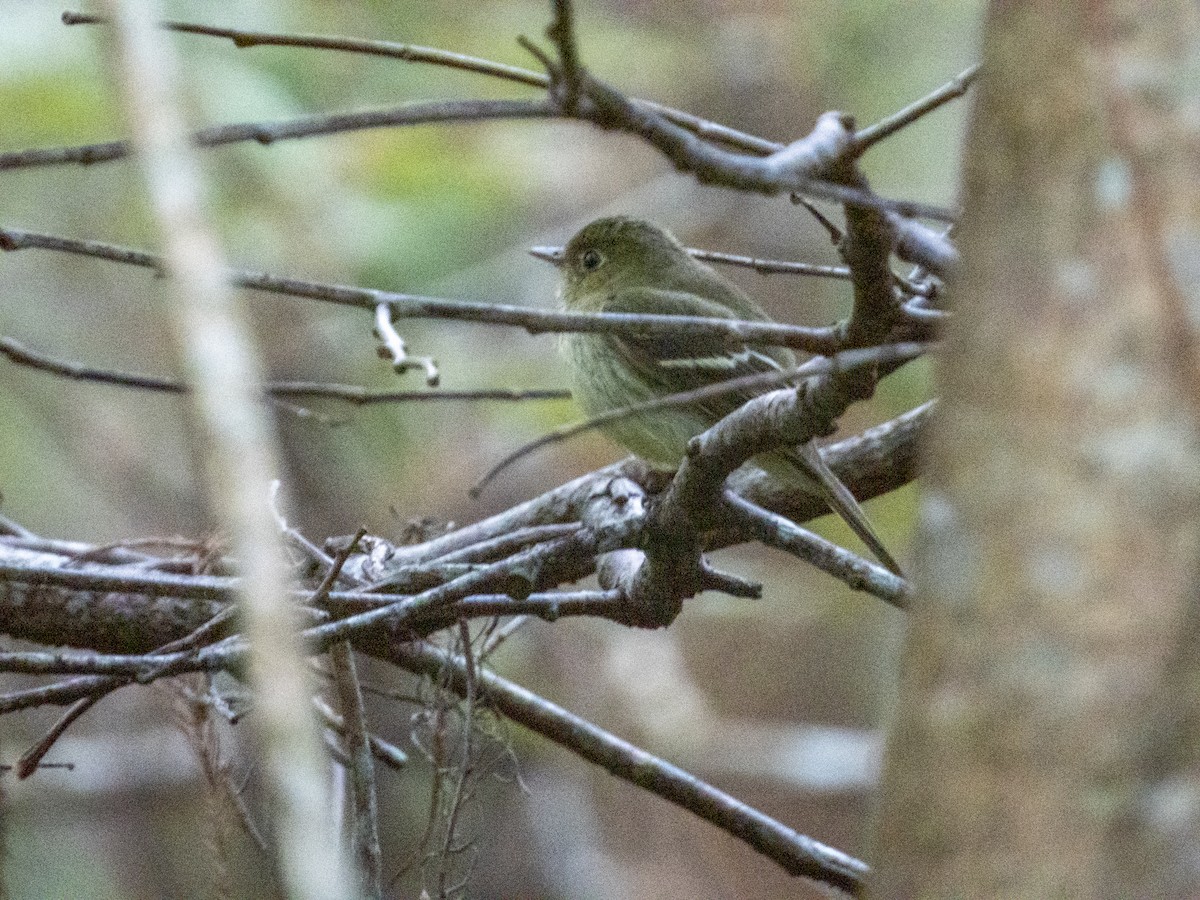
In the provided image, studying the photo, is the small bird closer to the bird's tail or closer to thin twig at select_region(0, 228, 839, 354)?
the bird's tail

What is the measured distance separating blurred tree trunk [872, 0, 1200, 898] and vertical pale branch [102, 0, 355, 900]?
1.98 ft

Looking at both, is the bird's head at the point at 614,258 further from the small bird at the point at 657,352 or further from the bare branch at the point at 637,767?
the bare branch at the point at 637,767

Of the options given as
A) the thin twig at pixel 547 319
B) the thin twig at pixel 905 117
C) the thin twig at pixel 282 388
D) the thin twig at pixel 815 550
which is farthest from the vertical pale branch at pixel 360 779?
the thin twig at pixel 905 117

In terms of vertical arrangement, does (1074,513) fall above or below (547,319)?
below

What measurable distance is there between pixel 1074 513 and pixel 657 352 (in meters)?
3.61

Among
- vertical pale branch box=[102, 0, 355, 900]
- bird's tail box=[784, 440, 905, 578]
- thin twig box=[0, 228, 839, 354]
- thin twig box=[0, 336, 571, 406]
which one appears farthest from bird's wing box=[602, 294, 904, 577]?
vertical pale branch box=[102, 0, 355, 900]

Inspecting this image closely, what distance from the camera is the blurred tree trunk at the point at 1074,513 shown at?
135cm

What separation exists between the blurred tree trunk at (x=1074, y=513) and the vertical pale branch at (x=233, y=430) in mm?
602

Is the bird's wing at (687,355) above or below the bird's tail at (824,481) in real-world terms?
above

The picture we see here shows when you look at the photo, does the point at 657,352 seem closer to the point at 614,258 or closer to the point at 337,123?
the point at 614,258

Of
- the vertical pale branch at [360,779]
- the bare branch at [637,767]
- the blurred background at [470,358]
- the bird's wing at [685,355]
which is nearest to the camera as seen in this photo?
the vertical pale branch at [360,779]

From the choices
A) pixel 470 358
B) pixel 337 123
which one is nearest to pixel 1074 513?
pixel 337 123

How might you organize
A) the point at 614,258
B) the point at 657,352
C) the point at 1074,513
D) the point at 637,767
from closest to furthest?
the point at 1074,513 < the point at 637,767 < the point at 657,352 < the point at 614,258

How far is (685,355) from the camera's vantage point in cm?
499
